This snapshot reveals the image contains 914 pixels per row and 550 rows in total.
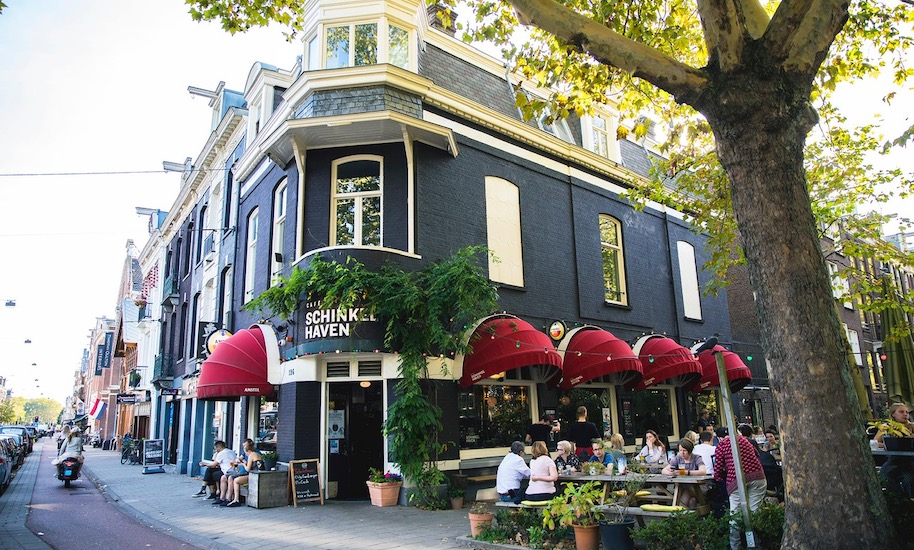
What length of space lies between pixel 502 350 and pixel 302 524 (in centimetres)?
505

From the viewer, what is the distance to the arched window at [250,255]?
17.5 m

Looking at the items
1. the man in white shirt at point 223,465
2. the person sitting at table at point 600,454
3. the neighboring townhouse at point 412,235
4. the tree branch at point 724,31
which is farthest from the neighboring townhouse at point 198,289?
the tree branch at point 724,31

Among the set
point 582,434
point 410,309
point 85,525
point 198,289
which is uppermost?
point 198,289

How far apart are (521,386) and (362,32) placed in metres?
9.17

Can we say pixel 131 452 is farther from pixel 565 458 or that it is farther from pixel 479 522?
pixel 479 522

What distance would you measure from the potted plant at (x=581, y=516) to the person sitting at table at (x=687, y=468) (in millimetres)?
2048

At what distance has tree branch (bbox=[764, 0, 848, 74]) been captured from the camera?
6.63 metres

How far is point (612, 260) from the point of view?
1916cm

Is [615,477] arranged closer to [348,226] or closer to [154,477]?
[348,226]

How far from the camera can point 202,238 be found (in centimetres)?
2416

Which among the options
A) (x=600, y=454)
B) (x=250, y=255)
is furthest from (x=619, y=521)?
(x=250, y=255)

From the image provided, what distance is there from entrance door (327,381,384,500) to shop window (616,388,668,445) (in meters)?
7.36

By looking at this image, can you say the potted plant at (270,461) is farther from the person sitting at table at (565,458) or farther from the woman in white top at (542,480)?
the woman in white top at (542,480)

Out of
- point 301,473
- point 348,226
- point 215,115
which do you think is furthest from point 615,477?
point 215,115
